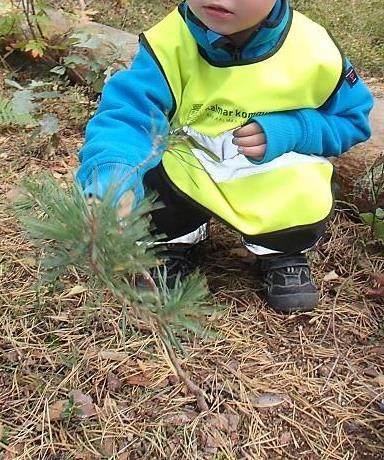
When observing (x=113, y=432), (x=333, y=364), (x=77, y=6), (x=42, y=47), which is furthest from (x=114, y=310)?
(x=77, y=6)

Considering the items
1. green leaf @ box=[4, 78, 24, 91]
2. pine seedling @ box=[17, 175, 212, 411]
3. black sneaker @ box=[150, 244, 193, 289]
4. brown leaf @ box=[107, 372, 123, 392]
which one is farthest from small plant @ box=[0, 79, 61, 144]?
pine seedling @ box=[17, 175, 212, 411]

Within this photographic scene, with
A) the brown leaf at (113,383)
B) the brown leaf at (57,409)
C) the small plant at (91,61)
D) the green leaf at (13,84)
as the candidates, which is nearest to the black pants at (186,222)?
the brown leaf at (113,383)

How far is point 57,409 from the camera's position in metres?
1.61

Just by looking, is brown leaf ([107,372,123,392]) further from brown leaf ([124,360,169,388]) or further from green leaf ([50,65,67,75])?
green leaf ([50,65,67,75])

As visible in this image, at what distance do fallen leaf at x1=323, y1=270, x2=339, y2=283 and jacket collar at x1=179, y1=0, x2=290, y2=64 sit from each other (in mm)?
637

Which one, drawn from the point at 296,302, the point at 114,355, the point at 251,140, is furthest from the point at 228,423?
the point at 251,140

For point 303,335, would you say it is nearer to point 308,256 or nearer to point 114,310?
point 308,256

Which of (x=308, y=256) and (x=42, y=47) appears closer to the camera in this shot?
(x=308, y=256)

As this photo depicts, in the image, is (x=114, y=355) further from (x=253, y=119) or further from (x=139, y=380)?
(x=253, y=119)

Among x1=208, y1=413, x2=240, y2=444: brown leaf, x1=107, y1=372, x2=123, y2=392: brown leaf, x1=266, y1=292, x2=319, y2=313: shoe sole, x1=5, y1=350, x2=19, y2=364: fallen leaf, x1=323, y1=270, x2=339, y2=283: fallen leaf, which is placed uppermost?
x1=5, y1=350, x2=19, y2=364: fallen leaf

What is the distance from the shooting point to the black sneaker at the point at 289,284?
194 cm

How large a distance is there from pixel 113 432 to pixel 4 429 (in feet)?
0.77

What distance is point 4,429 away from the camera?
1.58 metres

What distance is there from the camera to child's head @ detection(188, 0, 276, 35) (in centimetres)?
170
